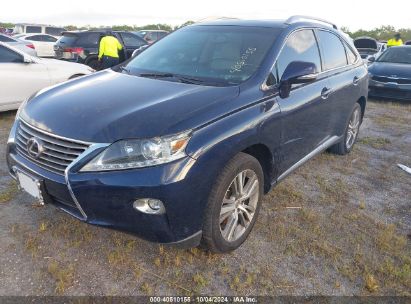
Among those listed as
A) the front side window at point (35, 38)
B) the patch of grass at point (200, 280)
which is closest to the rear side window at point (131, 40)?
the front side window at point (35, 38)

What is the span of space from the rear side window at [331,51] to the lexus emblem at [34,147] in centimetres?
291

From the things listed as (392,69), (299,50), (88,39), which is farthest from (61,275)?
(88,39)

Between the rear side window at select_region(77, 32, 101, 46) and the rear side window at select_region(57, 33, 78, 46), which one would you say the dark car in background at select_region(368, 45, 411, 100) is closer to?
the rear side window at select_region(77, 32, 101, 46)

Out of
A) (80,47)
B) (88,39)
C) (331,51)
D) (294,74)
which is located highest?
(331,51)

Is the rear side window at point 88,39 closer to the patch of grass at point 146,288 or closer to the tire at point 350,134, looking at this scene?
the tire at point 350,134

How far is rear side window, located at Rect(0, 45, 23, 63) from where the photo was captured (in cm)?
608

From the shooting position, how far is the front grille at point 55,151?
7.51 ft

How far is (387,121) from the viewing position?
7137 mm

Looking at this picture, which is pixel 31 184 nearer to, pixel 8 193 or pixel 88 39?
pixel 8 193

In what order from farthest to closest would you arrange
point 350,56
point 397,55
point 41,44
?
1. point 41,44
2. point 397,55
3. point 350,56

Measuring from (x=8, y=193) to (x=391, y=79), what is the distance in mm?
8612

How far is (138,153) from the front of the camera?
2.20 metres

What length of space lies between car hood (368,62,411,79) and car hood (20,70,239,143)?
7.62 metres

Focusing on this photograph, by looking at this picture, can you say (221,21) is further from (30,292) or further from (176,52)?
(30,292)
